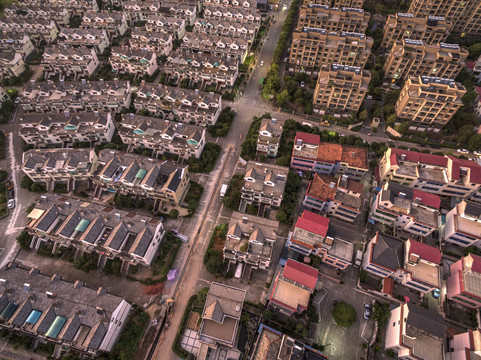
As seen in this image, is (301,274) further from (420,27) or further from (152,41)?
(420,27)

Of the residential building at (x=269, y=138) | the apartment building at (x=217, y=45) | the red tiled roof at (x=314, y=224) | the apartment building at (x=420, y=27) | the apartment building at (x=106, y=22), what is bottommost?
the red tiled roof at (x=314, y=224)

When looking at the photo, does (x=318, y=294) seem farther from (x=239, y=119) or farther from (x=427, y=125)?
(x=427, y=125)

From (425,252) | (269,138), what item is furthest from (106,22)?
(425,252)

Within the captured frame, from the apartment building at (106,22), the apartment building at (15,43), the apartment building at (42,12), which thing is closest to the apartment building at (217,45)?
the apartment building at (106,22)

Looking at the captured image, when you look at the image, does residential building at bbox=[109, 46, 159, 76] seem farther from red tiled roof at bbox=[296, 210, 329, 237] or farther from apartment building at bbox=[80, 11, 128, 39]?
red tiled roof at bbox=[296, 210, 329, 237]

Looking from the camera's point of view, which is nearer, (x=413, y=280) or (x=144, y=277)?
(x=413, y=280)

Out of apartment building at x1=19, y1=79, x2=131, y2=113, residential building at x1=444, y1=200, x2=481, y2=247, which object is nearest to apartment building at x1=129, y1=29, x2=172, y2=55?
apartment building at x1=19, y1=79, x2=131, y2=113

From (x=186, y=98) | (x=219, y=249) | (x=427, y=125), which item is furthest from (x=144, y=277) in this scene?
(x=427, y=125)

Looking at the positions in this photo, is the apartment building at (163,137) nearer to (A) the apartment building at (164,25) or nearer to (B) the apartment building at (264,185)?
(B) the apartment building at (264,185)
